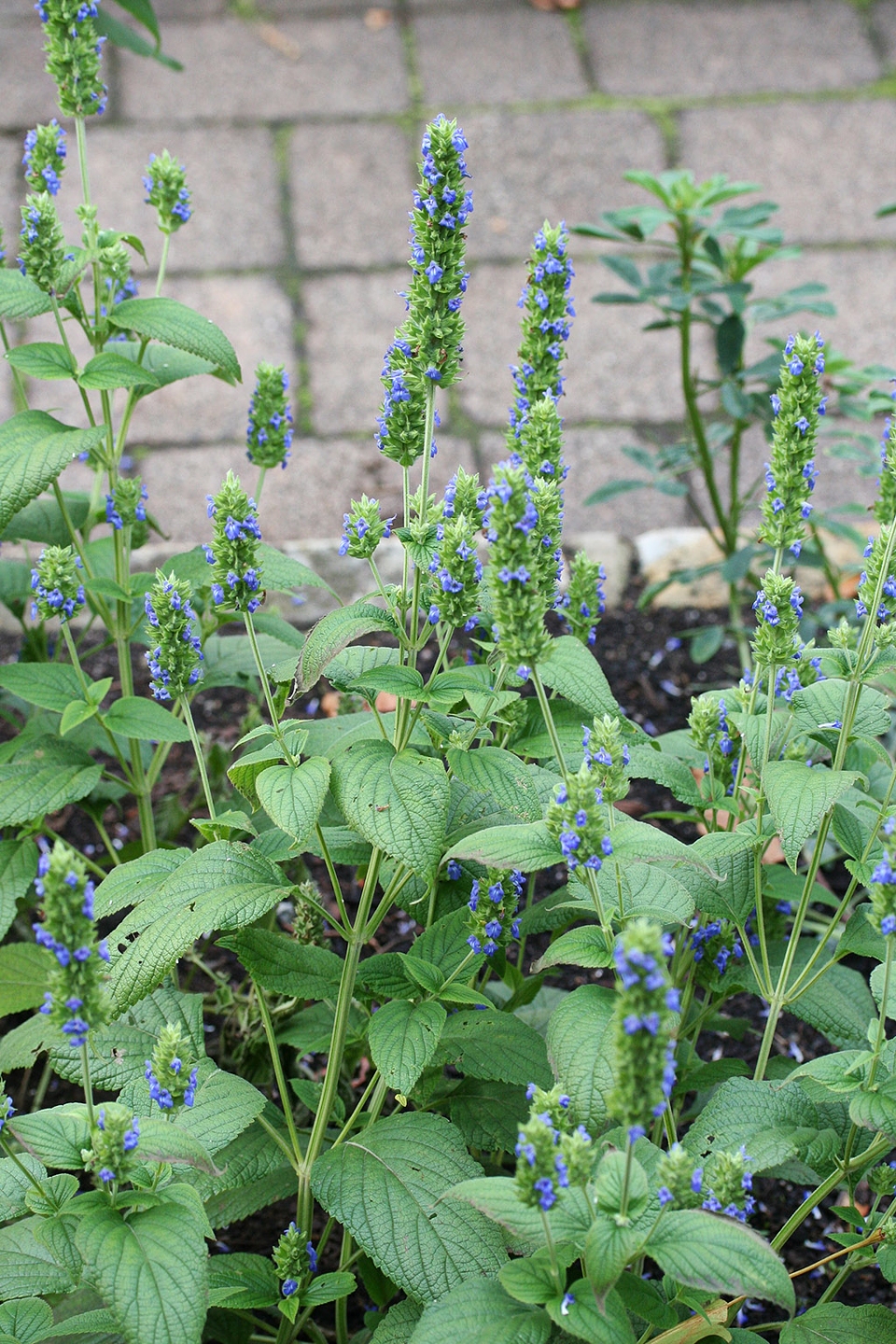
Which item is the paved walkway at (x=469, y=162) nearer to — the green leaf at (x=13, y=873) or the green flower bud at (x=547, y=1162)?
the green leaf at (x=13, y=873)

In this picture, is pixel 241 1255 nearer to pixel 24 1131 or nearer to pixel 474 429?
pixel 24 1131

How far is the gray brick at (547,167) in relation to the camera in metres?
5.15

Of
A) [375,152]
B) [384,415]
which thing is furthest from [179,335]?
[375,152]

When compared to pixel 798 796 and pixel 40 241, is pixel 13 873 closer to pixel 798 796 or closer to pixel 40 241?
pixel 40 241

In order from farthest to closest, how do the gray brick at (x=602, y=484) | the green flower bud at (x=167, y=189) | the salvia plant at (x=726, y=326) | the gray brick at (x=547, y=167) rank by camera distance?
the gray brick at (x=547, y=167)
the gray brick at (x=602, y=484)
the salvia plant at (x=726, y=326)
the green flower bud at (x=167, y=189)

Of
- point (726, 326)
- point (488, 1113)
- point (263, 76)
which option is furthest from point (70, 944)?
point (263, 76)

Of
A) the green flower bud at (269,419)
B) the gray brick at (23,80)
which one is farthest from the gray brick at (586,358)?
the green flower bud at (269,419)

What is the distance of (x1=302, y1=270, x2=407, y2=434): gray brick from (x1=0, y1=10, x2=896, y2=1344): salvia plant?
2067mm

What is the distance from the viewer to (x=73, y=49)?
238 cm

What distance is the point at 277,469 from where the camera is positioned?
4.41 meters

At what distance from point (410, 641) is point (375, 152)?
13.1 ft

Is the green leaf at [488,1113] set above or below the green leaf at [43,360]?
below

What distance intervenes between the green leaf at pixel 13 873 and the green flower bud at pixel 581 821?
41.3 inches

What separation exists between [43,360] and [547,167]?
3.51 meters
